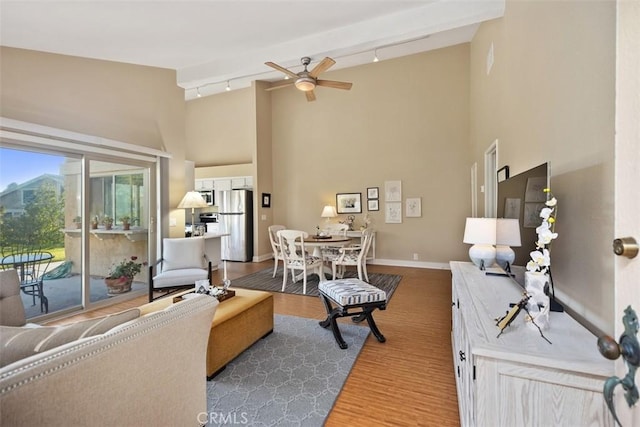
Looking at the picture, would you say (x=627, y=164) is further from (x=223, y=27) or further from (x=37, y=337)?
(x=223, y=27)

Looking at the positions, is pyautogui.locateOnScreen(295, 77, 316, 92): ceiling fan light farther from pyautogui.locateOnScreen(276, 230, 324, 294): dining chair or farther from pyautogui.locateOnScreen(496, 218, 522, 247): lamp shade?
pyautogui.locateOnScreen(496, 218, 522, 247): lamp shade

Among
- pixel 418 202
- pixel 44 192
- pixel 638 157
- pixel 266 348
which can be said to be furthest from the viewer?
pixel 418 202

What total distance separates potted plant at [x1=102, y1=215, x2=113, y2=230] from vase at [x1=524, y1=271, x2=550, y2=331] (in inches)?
184

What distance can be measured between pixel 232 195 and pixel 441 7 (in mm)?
5436

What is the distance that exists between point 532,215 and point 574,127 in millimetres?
529

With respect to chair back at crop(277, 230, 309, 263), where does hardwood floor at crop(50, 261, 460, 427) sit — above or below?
below

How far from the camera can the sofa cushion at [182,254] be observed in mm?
3834

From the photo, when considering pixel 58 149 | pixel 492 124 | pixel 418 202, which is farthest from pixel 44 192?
pixel 418 202

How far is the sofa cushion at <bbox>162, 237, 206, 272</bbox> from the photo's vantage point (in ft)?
12.6

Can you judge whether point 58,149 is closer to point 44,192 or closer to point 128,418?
point 44,192

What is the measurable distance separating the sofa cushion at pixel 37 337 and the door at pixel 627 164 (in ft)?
5.46

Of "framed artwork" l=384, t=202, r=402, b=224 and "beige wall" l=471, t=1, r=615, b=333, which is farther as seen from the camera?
"framed artwork" l=384, t=202, r=402, b=224

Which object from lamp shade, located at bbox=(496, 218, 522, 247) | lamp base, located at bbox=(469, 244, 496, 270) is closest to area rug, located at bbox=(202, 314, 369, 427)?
lamp base, located at bbox=(469, 244, 496, 270)

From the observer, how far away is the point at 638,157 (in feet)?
2.08
